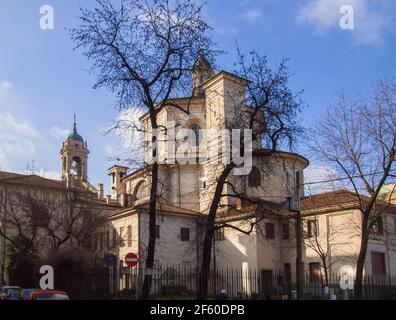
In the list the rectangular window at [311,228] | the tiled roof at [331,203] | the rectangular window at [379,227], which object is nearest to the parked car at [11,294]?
the tiled roof at [331,203]

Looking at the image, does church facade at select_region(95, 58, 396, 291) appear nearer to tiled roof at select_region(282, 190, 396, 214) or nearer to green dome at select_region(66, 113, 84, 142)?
tiled roof at select_region(282, 190, 396, 214)

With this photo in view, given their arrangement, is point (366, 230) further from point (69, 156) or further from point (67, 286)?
point (69, 156)

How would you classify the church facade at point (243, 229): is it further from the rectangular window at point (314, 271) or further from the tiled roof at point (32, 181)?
the tiled roof at point (32, 181)

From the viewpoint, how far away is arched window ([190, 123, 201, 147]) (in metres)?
55.8

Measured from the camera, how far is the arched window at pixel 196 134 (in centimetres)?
5584

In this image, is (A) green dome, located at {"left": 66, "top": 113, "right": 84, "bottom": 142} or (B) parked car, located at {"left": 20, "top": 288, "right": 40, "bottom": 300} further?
(A) green dome, located at {"left": 66, "top": 113, "right": 84, "bottom": 142}

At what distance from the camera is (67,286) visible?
35.4 meters

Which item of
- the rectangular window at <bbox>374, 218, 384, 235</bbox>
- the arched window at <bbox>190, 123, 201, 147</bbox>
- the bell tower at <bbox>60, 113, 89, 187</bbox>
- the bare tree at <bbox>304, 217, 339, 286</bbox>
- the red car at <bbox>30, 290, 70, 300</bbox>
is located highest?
the bell tower at <bbox>60, 113, 89, 187</bbox>

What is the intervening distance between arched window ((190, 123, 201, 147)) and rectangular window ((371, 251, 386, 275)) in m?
21.7

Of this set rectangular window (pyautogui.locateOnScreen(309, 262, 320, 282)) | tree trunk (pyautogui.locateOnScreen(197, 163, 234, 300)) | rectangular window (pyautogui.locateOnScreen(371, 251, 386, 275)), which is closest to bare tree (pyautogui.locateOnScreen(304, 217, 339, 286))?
rectangular window (pyautogui.locateOnScreen(309, 262, 320, 282))

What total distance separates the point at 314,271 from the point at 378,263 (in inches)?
210

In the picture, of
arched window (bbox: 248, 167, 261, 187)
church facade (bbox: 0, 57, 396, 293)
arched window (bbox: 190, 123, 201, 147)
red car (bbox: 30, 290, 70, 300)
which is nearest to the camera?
red car (bbox: 30, 290, 70, 300)
